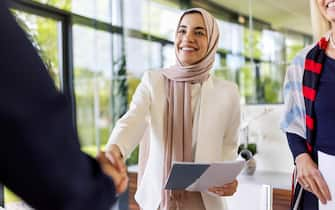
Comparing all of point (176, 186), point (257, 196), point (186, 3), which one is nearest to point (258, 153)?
point (257, 196)

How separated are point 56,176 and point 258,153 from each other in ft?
8.59

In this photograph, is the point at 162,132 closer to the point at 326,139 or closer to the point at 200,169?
the point at 200,169

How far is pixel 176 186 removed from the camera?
4.14 feet

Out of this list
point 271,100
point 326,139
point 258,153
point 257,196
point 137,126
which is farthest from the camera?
point 271,100

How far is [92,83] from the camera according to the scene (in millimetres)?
4461

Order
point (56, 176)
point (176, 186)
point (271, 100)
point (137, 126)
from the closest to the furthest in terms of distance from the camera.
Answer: point (56, 176), point (176, 186), point (137, 126), point (271, 100)

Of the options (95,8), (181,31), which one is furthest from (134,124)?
(95,8)

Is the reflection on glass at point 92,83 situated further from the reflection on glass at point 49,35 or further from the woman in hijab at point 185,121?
the woman in hijab at point 185,121

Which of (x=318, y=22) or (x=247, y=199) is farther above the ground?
(x=318, y=22)

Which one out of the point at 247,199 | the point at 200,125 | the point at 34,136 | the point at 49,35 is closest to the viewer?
the point at 34,136

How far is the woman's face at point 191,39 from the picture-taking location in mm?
1537

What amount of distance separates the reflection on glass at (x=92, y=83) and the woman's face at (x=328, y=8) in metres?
3.34

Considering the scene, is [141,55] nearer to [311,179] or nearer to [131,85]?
[131,85]

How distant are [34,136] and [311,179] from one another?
91 cm
